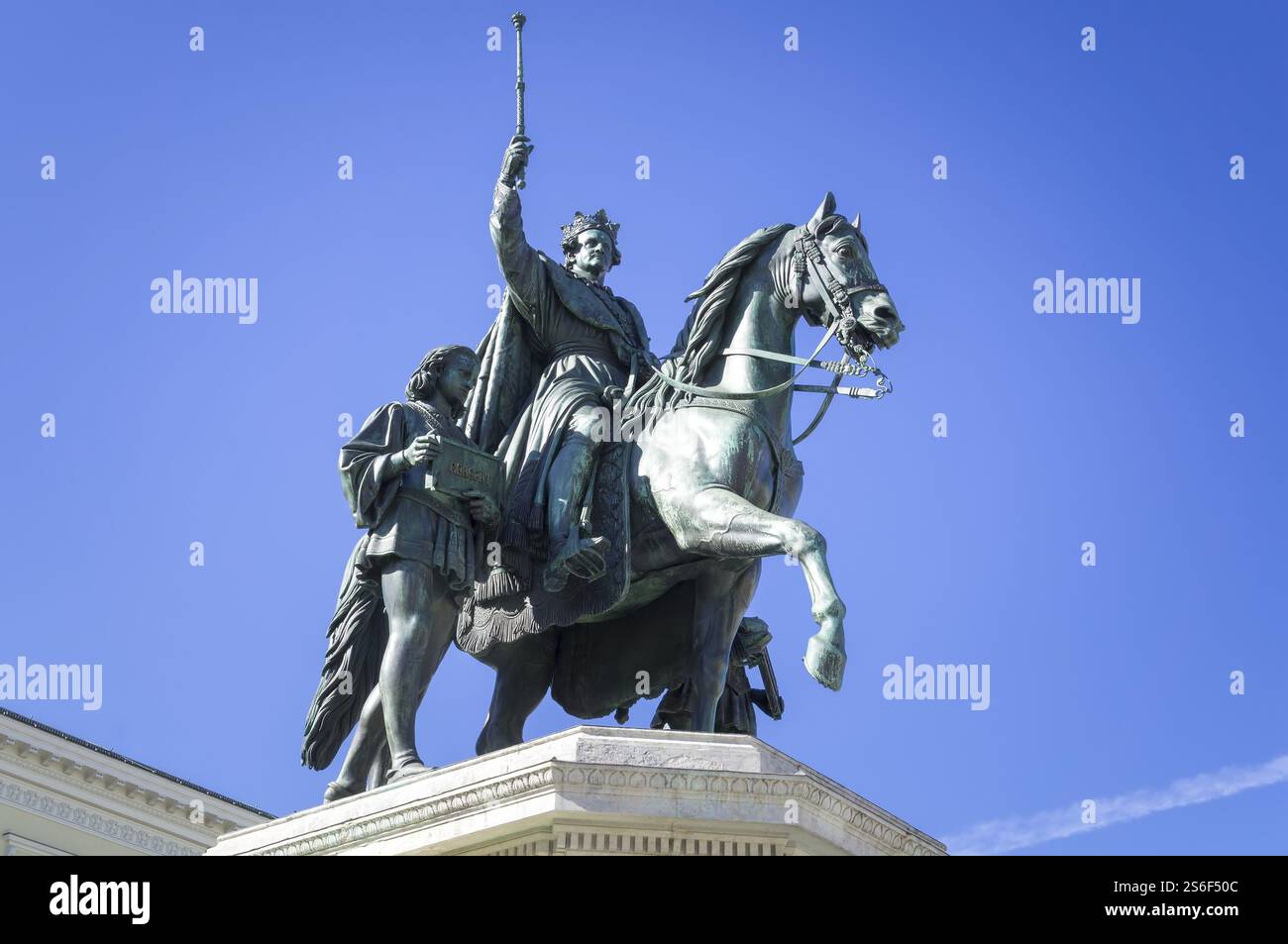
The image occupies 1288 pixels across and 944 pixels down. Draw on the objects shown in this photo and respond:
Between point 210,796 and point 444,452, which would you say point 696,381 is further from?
point 210,796

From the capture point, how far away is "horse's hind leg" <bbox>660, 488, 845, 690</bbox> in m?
15.4

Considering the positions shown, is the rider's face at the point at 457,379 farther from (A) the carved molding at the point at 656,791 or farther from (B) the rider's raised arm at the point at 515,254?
(A) the carved molding at the point at 656,791

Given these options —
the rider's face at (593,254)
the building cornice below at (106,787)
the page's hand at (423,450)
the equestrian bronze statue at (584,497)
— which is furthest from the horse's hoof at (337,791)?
the building cornice below at (106,787)

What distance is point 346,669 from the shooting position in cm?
1781

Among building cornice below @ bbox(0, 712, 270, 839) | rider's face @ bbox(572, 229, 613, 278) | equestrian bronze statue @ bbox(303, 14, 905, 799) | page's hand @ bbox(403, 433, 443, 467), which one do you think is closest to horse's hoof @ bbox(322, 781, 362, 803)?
equestrian bronze statue @ bbox(303, 14, 905, 799)

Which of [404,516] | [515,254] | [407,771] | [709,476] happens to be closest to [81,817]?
[515,254]

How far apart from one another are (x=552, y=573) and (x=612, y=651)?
1.44 metres

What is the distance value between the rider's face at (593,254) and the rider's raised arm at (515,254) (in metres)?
0.75

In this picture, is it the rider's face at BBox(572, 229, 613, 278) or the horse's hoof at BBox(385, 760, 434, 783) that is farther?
the rider's face at BBox(572, 229, 613, 278)

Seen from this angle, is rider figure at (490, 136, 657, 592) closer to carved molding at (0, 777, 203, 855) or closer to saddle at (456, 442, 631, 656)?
saddle at (456, 442, 631, 656)

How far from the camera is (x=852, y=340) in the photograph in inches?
686

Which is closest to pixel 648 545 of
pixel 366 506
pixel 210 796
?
pixel 366 506

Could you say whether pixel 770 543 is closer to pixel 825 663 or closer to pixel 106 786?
pixel 825 663

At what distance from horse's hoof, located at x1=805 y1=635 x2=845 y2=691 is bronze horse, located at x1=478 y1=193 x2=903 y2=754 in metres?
1.26
